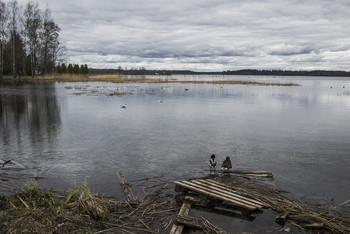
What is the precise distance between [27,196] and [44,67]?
→ 7304cm

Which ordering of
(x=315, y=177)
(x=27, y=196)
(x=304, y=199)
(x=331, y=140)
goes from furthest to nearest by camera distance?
(x=331, y=140)
(x=315, y=177)
(x=304, y=199)
(x=27, y=196)

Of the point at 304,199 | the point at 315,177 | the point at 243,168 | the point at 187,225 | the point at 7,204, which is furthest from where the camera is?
the point at 243,168

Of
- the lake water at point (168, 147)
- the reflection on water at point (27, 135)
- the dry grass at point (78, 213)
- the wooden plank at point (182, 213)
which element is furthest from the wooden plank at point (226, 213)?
the reflection on water at point (27, 135)

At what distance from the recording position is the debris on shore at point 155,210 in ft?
19.6

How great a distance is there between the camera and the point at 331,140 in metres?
14.2

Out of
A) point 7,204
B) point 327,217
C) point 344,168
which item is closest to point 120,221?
point 7,204

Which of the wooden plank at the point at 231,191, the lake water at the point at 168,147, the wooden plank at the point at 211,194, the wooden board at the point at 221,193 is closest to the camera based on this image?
the wooden plank at the point at 211,194

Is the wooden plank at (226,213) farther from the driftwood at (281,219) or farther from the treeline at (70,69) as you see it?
the treeline at (70,69)

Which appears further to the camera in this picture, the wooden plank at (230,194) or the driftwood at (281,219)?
the wooden plank at (230,194)

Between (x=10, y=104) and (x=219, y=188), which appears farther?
(x=10, y=104)

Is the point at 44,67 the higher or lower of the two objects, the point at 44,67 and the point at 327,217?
the higher

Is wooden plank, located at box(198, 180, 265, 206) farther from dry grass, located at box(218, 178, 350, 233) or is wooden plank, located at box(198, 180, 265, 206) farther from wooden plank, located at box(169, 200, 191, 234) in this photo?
wooden plank, located at box(169, 200, 191, 234)

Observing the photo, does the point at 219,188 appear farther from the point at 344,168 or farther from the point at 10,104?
the point at 10,104

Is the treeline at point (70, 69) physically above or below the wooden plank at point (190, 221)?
above
